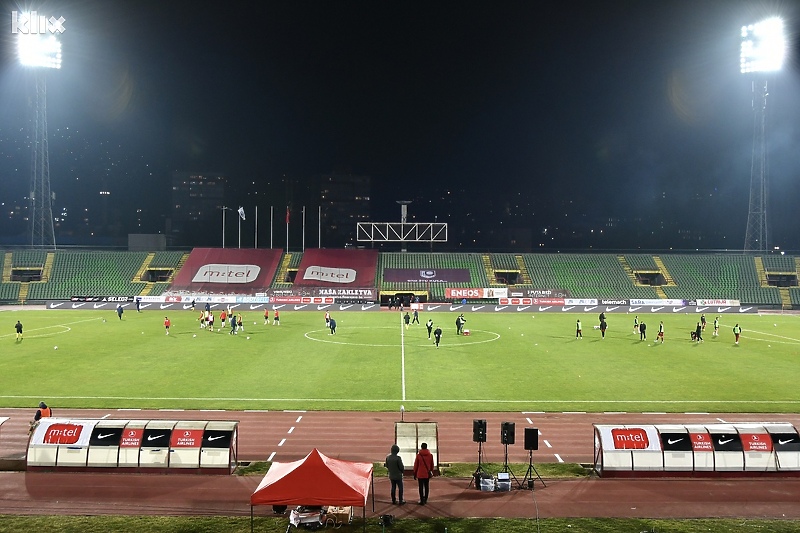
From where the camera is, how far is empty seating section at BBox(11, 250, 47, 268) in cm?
7479

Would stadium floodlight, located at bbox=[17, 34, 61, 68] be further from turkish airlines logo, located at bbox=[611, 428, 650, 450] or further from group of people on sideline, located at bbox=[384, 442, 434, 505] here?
turkish airlines logo, located at bbox=[611, 428, 650, 450]

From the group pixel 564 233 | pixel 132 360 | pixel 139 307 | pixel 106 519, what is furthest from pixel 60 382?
pixel 564 233

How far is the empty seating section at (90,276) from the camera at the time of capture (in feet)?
231

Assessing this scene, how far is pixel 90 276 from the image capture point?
74.0 metres

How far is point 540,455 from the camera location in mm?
16641

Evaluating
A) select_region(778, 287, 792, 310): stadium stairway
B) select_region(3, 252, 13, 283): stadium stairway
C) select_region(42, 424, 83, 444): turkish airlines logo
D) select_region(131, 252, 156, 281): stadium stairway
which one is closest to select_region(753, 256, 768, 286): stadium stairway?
select_region(778, 287, 792, 310): stadium stairway

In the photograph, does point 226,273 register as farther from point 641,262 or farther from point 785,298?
point 785,298

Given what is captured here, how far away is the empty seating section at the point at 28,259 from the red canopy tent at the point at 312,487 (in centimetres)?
7905

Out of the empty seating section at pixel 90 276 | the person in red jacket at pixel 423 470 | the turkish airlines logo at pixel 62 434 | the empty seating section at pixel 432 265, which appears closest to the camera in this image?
the person in red jacket at pixel 423 470


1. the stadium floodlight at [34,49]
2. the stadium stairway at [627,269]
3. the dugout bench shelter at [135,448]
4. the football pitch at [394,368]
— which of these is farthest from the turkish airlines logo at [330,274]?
the dugout bench shelter at [135,448]

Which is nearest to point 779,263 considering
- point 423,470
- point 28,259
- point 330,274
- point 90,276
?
point 330,274

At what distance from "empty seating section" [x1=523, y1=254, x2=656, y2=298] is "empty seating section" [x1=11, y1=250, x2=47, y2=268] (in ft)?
221

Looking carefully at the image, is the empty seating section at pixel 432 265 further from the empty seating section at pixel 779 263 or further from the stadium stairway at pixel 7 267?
the stadium stairway at pixel 7 267

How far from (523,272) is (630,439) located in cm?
6693
